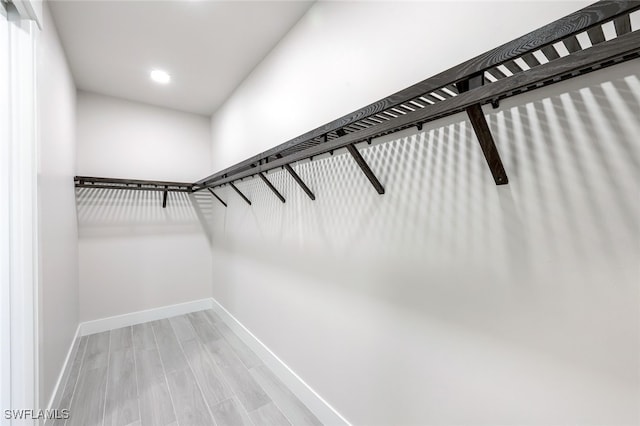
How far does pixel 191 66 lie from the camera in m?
2.30

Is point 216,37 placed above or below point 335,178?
above

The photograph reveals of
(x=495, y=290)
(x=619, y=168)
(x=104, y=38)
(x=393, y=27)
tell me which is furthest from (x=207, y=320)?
(x=619, y=168)

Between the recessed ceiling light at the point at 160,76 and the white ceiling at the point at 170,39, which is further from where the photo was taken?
the recessed ceiling light at the point at 160,76

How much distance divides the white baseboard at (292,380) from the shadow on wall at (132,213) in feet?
4.67

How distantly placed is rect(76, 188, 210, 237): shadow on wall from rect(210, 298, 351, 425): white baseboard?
1425 mm

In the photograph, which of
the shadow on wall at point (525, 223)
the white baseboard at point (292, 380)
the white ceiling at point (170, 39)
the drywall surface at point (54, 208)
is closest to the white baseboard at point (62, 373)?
the drywall surface at point (54, 208)

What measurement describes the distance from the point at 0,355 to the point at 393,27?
2149 mm

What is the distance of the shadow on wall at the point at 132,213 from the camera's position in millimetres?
2726

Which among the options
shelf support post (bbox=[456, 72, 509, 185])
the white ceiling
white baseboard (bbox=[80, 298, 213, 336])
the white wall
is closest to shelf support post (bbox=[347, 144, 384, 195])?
the white wall

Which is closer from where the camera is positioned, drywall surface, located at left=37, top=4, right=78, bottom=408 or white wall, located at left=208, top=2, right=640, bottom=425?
white wall, located at left=208, top=2, right=640, bottom=425

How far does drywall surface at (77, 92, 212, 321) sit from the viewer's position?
9.00ft

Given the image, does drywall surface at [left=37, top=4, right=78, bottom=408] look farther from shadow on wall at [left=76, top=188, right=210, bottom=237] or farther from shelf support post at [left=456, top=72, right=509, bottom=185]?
shelf support post at [left=456, top=72, right=509, bottom=185]

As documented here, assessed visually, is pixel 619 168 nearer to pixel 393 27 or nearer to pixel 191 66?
pixel 393 27

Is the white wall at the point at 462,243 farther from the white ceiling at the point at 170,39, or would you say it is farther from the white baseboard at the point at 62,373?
the white baseboard at the point at 62,373
